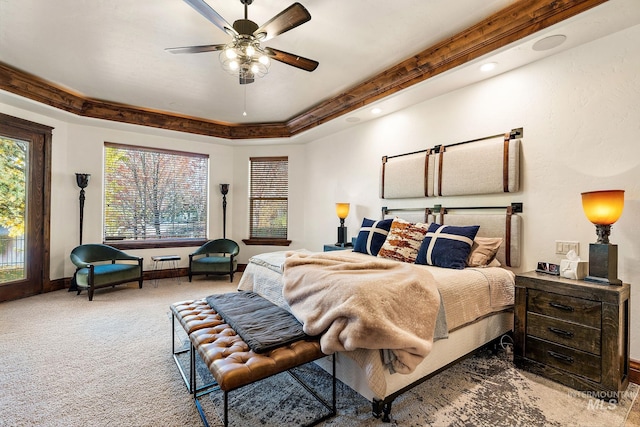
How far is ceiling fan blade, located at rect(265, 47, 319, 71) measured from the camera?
98.4 inches

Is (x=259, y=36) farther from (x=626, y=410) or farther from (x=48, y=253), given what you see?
(x=48, y=253)

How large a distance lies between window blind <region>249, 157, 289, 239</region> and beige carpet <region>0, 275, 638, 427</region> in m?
2.91

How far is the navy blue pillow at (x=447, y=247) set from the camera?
2605 mm

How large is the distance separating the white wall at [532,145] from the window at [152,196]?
194 millimetres

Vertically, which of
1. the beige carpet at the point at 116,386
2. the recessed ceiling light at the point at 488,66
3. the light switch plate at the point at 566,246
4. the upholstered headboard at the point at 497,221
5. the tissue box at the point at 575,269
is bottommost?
the beige carpet at the point at 116,386

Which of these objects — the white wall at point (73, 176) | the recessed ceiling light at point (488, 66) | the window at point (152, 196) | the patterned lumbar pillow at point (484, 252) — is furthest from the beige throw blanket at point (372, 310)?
the white wall at point (73, 176)

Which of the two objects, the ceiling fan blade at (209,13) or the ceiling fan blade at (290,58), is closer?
the ceiling fan blade at (209,13)

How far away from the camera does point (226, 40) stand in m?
2.92

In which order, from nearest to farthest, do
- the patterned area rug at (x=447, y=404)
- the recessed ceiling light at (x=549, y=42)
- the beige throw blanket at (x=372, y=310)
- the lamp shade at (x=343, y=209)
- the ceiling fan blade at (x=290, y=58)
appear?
the beige throw blanket at (x=372, y=310), the patterned area rug at (x=447, y=404), the recessed ceiling light at (x=549, y=42), the ceiling fan blade at (x=290, y=58), the lamp shade at (x=343, y=209)

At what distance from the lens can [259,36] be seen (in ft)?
7.79

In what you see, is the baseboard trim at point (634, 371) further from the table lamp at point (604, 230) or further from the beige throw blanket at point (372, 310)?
the beige throw blanket at point (372, 310)

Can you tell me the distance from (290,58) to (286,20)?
489 mm

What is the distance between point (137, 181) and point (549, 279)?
5920mm

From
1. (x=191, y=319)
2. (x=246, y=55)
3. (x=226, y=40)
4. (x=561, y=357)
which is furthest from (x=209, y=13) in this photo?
(x=561, y=357)
